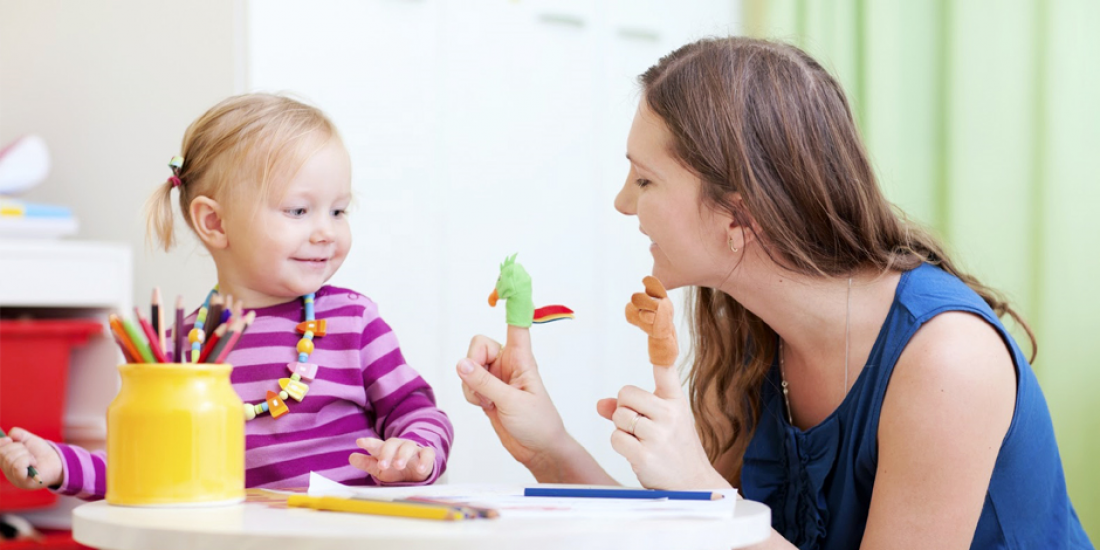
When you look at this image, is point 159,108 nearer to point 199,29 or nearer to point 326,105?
point 199,29

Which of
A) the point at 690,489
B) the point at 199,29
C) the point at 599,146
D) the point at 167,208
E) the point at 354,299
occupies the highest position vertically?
the point at 199,29

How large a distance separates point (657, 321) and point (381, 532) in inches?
13.4

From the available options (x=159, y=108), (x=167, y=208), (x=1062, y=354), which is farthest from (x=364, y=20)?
(x=1062, y=354)

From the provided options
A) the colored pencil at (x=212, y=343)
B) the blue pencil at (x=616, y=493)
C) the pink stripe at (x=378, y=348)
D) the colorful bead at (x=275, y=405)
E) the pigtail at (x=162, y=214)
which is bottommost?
the blue pencil at (x=616, y=493)

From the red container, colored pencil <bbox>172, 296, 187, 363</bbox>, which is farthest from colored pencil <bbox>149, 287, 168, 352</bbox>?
the red container

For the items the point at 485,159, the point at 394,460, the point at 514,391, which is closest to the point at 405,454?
the point at 394,460

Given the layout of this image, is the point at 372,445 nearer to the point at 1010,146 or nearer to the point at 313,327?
the point at 313,327

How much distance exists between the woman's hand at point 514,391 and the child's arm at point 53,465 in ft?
1.17

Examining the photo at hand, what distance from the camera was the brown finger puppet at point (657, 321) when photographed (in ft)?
2.89

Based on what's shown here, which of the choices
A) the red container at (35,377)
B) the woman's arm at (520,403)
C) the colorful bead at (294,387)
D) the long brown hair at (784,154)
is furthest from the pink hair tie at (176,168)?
the red container at (35,377)

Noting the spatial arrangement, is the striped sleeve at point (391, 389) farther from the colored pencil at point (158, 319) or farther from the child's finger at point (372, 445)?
the colored pencil at point (158, 319)

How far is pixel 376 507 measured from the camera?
71 centimetres

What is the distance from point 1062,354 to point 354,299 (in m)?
1.12

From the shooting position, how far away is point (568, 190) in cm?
206
